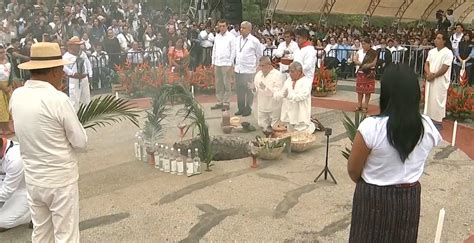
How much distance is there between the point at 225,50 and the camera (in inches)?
420

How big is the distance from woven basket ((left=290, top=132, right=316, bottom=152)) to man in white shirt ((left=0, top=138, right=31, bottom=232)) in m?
4.03

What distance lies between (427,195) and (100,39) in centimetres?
1165

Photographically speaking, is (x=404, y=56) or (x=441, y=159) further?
(x=404, y=56)

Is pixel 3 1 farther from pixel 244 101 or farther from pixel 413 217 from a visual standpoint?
pixel 413 217

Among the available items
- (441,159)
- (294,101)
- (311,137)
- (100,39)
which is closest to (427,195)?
(441,159)

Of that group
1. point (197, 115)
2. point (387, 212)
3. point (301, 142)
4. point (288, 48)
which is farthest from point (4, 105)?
point (387, 212)

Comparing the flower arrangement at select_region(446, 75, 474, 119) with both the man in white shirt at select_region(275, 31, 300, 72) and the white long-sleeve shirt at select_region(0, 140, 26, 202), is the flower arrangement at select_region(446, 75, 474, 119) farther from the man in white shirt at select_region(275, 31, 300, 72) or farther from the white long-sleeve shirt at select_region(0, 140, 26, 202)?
the white long-sleeve shirt at select_region(0, 140, 26, 202)

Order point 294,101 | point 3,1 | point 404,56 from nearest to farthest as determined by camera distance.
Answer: point 294,101
point 404,56
point 3,1

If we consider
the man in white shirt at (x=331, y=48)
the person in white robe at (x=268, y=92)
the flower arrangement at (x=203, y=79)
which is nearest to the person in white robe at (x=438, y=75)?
the person in white robe at (x=268, y=92)

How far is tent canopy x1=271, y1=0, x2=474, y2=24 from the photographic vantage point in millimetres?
25500

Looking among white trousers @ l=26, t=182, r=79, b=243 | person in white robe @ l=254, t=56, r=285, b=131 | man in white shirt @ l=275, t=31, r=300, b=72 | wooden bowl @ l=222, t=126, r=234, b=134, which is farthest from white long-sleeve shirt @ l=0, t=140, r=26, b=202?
man in white shirt @ l=275, t=31, r=300, b=72

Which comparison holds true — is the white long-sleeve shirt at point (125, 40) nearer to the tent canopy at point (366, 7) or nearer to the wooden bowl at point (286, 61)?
the wooden bowl at point (286, 61)

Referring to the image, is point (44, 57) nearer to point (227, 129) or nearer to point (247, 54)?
point (227, 129)

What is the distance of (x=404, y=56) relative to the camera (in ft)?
55.8
